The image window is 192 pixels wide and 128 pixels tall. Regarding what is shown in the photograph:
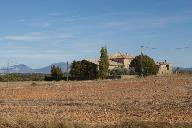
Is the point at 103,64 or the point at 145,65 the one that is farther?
the point at 145,65

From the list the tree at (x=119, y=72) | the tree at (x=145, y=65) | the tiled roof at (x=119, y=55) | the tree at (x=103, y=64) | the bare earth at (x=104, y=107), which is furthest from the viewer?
the tiled roof at (x=119, y=55)

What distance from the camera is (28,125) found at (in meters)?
19.6

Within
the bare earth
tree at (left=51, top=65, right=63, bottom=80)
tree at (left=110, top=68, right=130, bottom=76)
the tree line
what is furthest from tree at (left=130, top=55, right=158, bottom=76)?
the bare earth

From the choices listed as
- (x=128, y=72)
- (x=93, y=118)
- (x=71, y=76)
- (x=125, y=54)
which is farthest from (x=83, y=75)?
(x=93, y=118)

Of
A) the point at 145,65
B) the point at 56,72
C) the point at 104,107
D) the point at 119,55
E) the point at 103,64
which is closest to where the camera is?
the point at 104,107

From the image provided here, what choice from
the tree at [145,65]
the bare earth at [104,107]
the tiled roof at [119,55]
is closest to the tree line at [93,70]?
the tree at [145,65]

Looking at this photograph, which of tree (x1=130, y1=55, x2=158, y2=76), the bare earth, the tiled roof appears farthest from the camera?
the tiled roof

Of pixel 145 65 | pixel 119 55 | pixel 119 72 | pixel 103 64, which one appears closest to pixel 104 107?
pixel 103 64

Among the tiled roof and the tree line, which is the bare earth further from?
the tiled roof

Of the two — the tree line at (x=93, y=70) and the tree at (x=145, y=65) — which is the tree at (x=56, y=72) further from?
the tree at (x=145, y=65)

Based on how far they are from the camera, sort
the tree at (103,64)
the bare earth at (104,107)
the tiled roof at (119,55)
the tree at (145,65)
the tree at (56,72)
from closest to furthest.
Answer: the bare earth at (104,107), the tree at (103,64), the tree at (56,72), the tree at (145,65), the tiled roof at (119,55)

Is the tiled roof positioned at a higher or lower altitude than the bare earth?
higher

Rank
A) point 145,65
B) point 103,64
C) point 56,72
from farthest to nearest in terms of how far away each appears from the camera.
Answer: point 145,65
point 56,72
point 103,64

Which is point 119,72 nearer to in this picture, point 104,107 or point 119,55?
point 119,55
